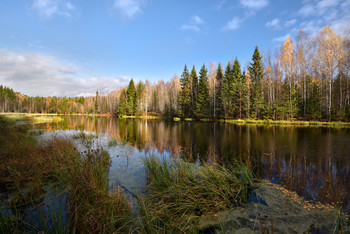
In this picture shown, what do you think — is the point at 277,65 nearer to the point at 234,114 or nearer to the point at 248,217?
the point at 234,114

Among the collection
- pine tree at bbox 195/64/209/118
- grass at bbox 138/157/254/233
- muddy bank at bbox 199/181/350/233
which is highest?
pine tree at bbox 195/64/209/118

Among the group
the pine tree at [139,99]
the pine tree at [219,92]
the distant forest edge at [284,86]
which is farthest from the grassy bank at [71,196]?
the pine tree at [139,99]

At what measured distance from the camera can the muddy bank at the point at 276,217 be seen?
3.41m

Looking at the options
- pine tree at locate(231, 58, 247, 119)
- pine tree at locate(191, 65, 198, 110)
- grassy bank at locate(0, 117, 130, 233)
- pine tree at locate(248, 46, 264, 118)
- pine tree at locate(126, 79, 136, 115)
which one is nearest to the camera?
grassy bank at locate(0, 117, 130, 233)

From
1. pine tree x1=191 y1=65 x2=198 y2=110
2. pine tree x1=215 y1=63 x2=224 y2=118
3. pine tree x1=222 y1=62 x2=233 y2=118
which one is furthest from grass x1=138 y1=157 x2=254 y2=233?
pine tree x1=191 y1=65 x2=198 y2=110

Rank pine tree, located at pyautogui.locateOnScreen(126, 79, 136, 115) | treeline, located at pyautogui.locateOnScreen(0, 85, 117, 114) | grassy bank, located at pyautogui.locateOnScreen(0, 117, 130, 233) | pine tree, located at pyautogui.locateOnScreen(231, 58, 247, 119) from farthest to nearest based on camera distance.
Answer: treeline, located at pyautogui.locateOnScreen(0, 85, 117, 114) → pine tree, located at pyautogui.locateOnScreen(126, 79, 136, 115) → pine tree, located at pyautogui.locateOnScreen(231, 58, 247, 119) → grassy bank, located at pyautogui.locateOnScreen(0, 117, 130, 233)

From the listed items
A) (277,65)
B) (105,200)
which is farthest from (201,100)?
A: (105,200)

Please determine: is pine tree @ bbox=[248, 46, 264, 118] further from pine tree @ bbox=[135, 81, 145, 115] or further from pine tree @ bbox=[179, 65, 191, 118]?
pine tree @ bbox=[135, 81, 145, 115]

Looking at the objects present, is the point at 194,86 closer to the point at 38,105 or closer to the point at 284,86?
the point at 284,86

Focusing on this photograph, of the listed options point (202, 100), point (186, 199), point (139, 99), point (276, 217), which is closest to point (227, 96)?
point (202, 100)

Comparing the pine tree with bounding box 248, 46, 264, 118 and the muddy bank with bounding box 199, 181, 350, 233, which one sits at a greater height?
the pine tree with bounding box 248, 46, 264, 118

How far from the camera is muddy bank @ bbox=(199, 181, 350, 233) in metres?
3.41

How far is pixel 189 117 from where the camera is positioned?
4750cm

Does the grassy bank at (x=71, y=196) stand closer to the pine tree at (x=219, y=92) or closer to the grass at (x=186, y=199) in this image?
the grass at (x=186, y=199)
